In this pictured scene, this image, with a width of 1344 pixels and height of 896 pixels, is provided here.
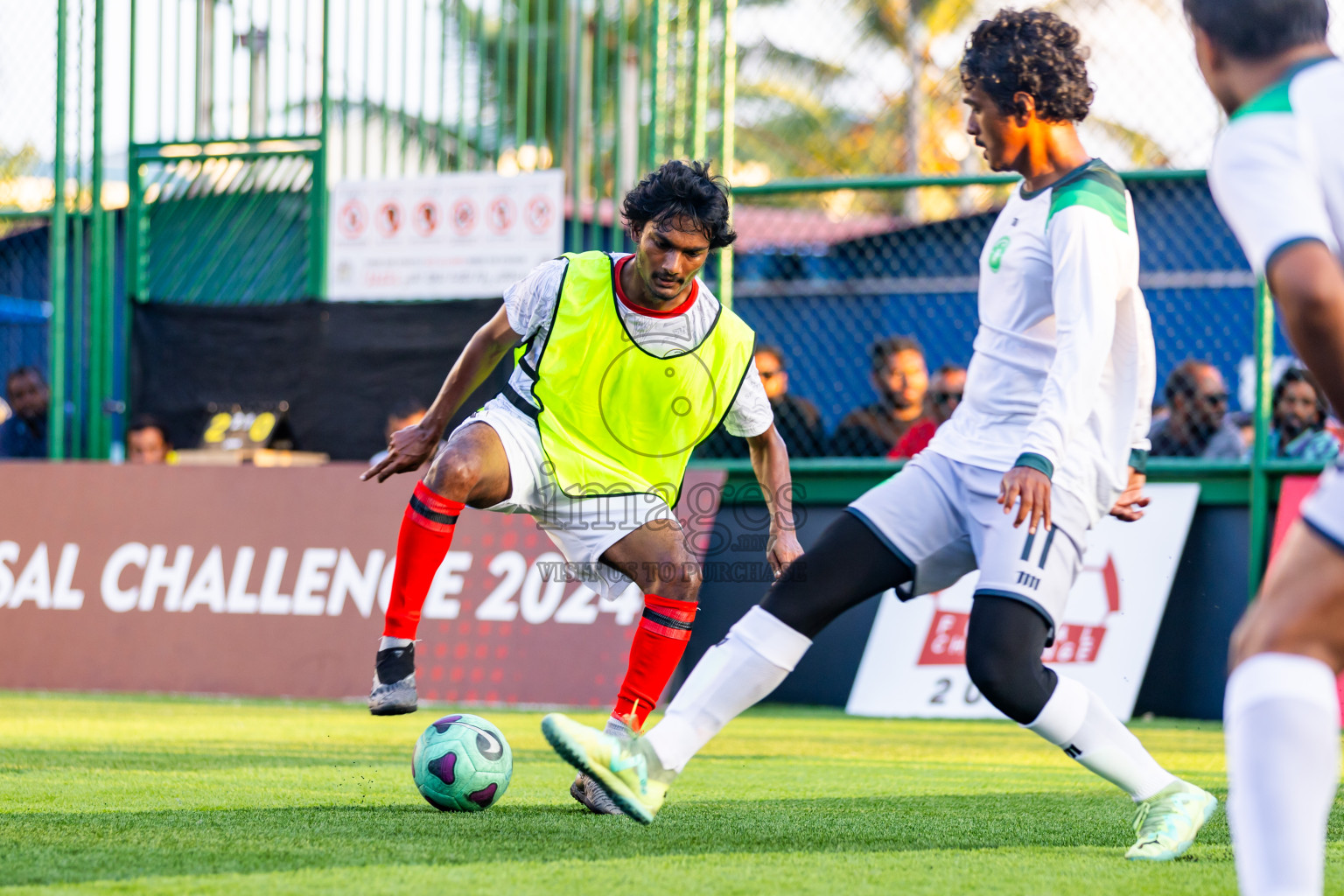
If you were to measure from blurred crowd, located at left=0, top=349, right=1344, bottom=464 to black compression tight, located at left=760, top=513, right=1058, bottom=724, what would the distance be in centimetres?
449

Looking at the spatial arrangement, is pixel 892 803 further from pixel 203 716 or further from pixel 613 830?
pixel 203 716

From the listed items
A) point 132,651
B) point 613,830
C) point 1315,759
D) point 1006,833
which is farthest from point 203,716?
point 1315,759

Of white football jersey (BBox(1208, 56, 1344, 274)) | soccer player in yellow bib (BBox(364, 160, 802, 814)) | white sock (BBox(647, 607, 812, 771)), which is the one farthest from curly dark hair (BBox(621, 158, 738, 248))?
white football jersey (BBox(1208, 56, 1344, 274))

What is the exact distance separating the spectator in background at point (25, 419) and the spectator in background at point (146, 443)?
1.16 meters

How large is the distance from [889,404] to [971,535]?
5.56 meters

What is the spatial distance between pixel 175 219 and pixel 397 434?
23.2 ft

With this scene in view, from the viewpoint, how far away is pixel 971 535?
411 cm

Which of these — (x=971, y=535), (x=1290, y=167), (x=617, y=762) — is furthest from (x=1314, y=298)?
(x=617, y=762)

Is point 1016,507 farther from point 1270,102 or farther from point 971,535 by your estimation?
point 1270,102

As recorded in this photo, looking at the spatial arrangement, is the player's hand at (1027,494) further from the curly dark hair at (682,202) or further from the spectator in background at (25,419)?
the spectator in background at (25,419)

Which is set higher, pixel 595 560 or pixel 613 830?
pixel 595 560

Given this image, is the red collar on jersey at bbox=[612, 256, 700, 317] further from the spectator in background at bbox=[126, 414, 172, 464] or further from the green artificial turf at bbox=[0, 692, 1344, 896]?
the spectator in background at bbox=[126, 414, 172, 464]

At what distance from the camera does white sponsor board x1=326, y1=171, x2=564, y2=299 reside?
401 inches

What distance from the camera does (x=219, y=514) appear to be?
9742 millimetres
